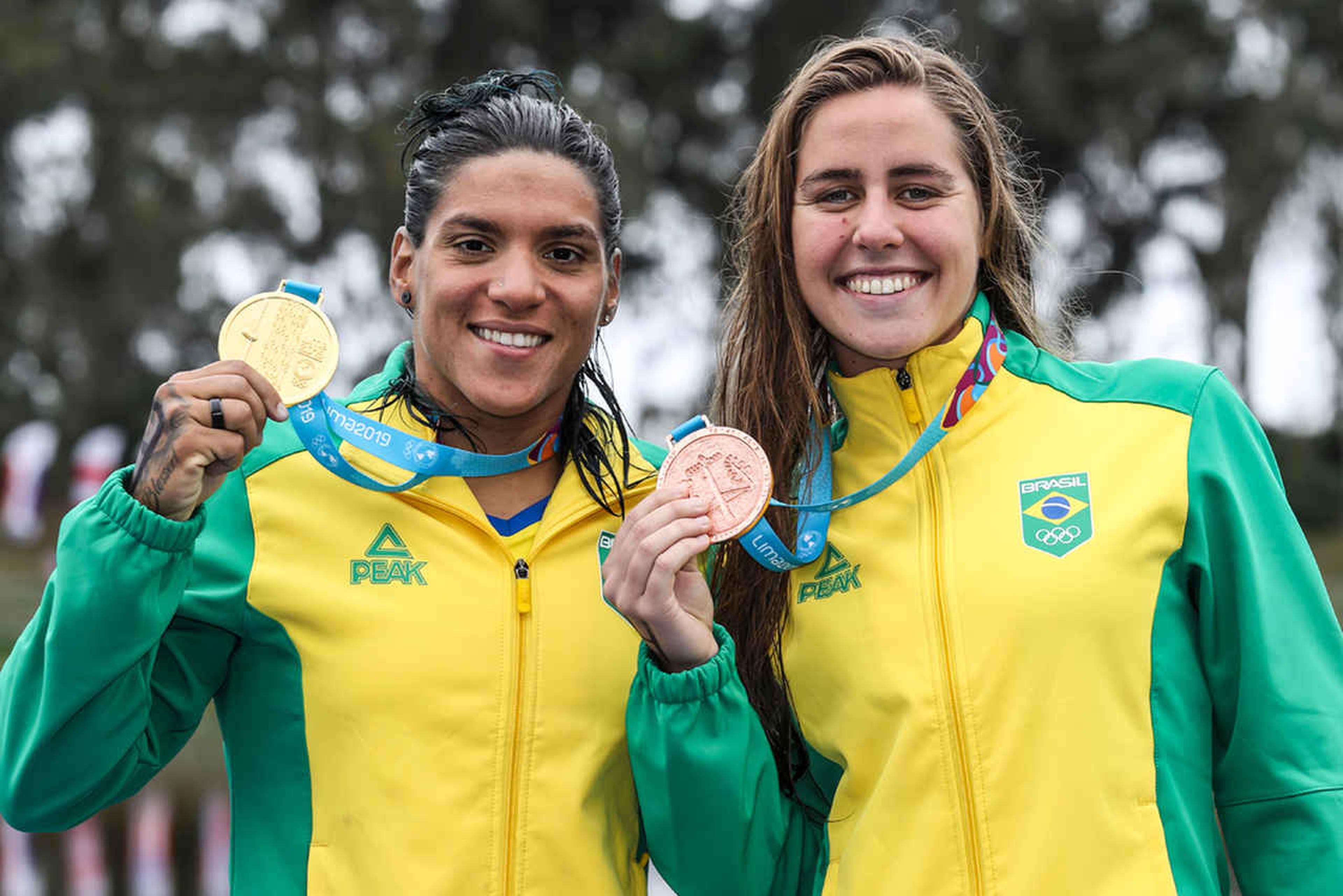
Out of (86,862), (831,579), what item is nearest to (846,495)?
(831,579)

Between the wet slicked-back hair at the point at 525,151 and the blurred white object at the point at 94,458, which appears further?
the blurred white object at the point at 94,458

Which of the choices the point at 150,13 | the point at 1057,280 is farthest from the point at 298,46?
the point at 1057,280

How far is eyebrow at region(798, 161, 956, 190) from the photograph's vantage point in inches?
126

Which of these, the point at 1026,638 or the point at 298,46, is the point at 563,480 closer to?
the point at 1026,638

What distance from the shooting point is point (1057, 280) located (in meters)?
3.94

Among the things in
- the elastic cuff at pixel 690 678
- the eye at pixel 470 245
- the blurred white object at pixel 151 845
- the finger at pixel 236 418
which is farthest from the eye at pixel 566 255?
the blurred white object at pixel 151 845

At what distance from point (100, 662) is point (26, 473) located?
20.0 metres

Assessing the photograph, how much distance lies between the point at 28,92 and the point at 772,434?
21748 mm

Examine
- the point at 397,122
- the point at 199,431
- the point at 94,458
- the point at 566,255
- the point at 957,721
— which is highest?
the point at 397,122

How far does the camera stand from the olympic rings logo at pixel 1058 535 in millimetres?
2961

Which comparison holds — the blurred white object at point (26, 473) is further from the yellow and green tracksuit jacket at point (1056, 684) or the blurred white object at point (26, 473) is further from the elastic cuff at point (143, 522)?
the yellow and green tracksuit jacket at point (1056, 684)

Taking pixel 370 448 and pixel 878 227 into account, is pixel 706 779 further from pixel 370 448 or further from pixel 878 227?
pixel 878 227

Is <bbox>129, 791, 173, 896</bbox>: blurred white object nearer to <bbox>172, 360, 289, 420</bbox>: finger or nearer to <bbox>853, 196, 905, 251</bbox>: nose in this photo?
<bbox>172, 360, 289, 420</bbox>: finger

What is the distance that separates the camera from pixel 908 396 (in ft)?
10.6
